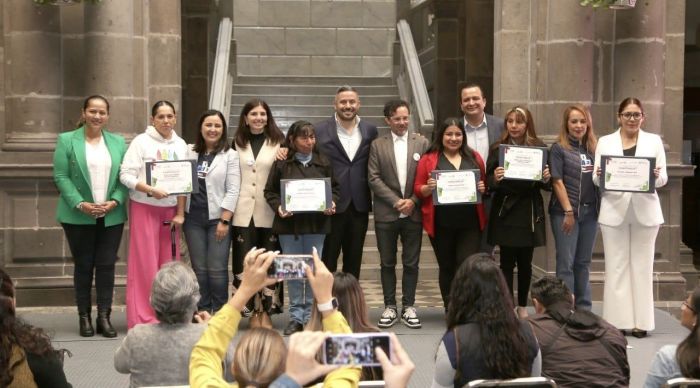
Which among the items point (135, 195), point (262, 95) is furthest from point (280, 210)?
point (262, 95)

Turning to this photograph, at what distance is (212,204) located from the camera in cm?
857

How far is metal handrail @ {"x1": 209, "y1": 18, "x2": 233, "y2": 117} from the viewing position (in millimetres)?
14305

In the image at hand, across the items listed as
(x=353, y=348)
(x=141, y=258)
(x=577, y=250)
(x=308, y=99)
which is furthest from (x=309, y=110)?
(x=353, y=348)

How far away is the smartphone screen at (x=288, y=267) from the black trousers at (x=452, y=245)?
4.64 metres

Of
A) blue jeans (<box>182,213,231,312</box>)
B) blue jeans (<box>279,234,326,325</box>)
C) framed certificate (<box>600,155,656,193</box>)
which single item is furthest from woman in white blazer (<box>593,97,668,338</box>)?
blue jeans (<box>182,213,231,312</box>)

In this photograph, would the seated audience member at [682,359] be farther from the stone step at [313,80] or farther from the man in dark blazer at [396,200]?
the stone step at [313,80]

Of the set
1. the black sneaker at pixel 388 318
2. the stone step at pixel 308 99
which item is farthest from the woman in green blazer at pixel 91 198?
the stone step at pixel 308 99

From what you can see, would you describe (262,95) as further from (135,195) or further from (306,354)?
(306,354)

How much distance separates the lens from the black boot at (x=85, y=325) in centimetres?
862

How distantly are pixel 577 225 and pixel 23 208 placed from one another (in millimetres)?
4684

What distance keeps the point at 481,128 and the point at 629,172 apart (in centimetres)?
128

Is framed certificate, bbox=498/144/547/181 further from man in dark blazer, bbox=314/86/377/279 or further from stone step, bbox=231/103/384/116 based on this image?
stone step, bbox=231/103/384/116

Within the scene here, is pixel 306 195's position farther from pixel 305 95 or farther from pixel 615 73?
pixel 305 95

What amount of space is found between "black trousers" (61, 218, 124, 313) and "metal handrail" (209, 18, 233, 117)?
18.8 ft
